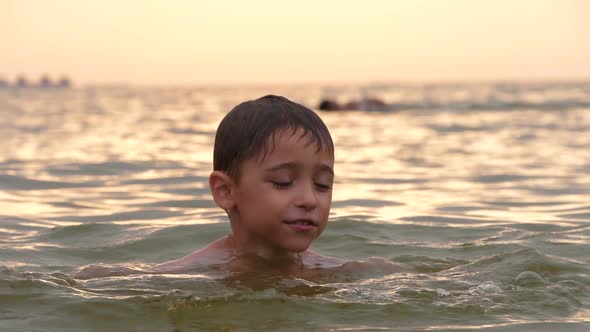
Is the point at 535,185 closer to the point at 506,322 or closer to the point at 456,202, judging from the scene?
the point at 456,202

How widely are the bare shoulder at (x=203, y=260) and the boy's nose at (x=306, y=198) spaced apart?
754 millimetres

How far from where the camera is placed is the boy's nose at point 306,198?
431cm

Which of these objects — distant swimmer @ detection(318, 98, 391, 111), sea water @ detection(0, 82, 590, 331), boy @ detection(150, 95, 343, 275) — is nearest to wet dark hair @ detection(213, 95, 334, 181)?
boy @ detection(150, 95, 343, 275)

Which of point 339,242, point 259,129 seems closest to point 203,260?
point 259,129

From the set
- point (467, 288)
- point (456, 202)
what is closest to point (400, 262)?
point (467, 288)

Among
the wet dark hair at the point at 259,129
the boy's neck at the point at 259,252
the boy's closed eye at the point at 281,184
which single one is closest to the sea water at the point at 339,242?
the boy's neck at the point at 259,252

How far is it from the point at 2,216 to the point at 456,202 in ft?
13.3

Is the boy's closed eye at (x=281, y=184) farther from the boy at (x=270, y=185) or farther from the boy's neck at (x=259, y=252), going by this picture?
the boy's neck at (x=259, y=252)

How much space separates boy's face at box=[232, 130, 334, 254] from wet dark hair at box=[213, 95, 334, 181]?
0.12 ft

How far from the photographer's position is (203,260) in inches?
195

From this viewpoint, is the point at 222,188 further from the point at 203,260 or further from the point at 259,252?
the point at 203,260

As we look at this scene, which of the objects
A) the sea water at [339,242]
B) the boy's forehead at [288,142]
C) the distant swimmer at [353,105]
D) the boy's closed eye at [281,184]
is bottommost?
the sea water at [339,242]

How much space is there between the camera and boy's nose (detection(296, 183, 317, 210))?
431 centimetres

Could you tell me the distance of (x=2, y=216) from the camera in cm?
761
